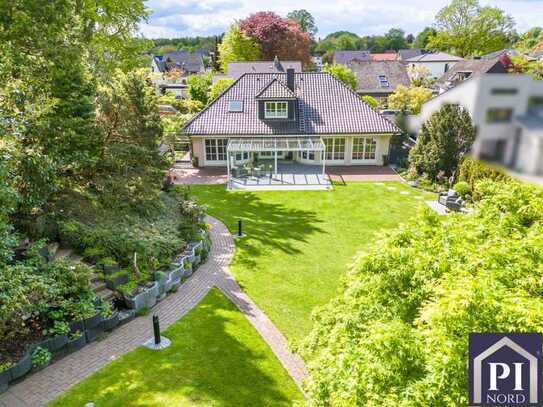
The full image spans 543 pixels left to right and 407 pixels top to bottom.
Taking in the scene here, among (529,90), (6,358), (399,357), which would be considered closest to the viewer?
(529,90)

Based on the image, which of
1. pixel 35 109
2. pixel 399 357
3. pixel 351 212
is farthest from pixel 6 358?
pixel 351 212

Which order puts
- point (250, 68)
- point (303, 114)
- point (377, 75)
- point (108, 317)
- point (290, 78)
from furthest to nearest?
point (377, 75)
point (250, 68)
point (290, 78)
point (303, 114)
point (108, 317)

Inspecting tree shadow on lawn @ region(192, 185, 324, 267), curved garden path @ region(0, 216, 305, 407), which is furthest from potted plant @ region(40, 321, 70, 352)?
tree shadow on lawn @ region(192, 185, 324, 267)

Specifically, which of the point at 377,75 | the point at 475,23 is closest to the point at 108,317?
the point at 475,23

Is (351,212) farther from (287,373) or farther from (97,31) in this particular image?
(97,31)

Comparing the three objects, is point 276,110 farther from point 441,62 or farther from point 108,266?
point 108,266

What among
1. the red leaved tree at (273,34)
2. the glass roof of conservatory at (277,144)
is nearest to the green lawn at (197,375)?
the glass roof of conservatory at (277,144)
